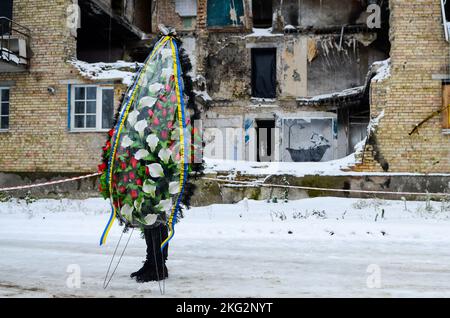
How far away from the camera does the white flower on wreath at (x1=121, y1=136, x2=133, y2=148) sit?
4.07 m

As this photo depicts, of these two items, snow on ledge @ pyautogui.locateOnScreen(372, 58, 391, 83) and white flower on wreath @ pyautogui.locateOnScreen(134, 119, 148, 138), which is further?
snow on ledge @ pyautogui.locateOnScreen(372, 58, 391, 83)

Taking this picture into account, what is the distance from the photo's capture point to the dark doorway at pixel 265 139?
19.0 metres

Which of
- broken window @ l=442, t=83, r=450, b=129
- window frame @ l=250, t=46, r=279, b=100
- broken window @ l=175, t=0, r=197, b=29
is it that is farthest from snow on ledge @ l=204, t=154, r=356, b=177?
broken window @ l=175, t=0, r=197, b=29

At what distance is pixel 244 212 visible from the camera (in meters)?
9.96

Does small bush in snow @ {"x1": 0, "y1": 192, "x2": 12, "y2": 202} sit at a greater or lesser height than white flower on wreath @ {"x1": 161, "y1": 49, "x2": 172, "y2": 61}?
lesser

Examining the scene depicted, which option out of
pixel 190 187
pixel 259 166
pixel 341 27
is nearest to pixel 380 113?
pixel 259 166

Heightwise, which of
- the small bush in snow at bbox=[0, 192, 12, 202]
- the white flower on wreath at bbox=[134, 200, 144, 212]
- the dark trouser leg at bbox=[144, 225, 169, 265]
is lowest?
the small bush in snow at bbox=[0, 192, 12, 202]

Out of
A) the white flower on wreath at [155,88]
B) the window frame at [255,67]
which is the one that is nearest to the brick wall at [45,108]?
the window frame at [255,67]

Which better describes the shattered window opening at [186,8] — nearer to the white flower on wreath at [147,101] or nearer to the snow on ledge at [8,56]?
the snow on ledge at [8,56]

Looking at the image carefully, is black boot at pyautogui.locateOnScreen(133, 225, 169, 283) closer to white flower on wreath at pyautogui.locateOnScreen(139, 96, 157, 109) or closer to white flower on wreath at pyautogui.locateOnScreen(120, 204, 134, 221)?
white flower on wreath at pyautogui.locateOnScreen(120, 204, 134, 221)

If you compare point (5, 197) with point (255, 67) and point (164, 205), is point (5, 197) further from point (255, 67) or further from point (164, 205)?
point (255, 67)

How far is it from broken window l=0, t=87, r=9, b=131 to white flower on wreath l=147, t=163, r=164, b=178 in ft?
41.0

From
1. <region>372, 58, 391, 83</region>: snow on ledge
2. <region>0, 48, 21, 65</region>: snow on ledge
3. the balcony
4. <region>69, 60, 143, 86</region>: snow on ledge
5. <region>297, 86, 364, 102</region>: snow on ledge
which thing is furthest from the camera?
<region>297, 86, 364, 102</region>: snow on ledge
